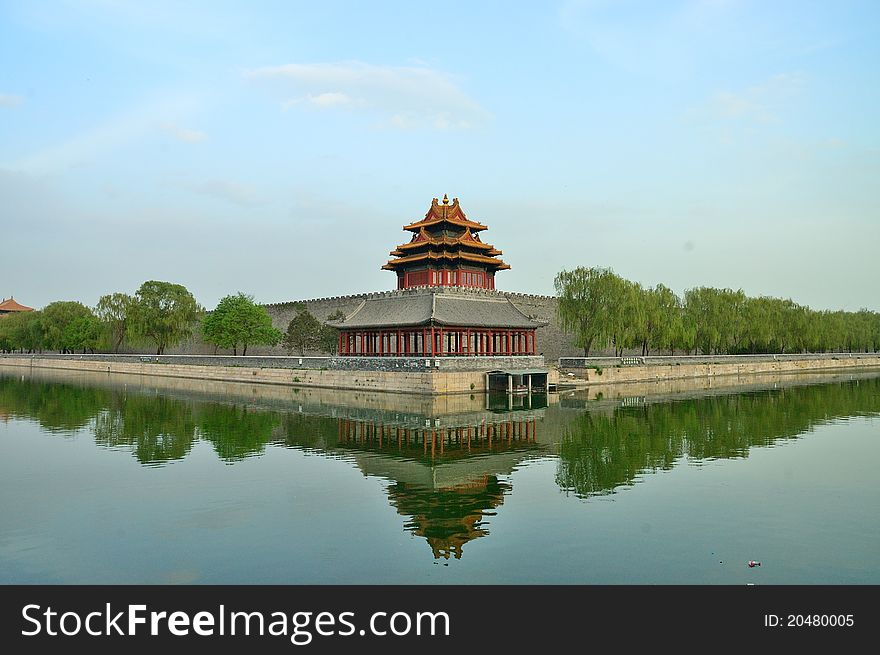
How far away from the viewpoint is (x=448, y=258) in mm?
43875

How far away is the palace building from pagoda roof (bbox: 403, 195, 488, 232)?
7cm

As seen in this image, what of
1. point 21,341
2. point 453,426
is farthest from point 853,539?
point 21,341

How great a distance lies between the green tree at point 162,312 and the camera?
5650 cm

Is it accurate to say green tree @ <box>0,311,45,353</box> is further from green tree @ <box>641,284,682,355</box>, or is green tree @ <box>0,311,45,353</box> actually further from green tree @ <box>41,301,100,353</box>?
green tree @ <box>641,284,682,355</box>

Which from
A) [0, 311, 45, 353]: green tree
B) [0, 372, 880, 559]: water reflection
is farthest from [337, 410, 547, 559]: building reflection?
[0, 311, 45, 353]: green tree

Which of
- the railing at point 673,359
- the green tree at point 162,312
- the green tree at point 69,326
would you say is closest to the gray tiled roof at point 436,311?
the railing at point 673,359

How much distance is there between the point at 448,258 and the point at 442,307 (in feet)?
20.5

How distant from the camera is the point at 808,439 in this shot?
20.5 metres

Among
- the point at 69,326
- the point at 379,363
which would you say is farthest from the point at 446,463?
the point at 69,326

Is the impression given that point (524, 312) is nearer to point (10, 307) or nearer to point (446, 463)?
point (446, 463)

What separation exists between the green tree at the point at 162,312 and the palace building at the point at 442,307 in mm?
20338

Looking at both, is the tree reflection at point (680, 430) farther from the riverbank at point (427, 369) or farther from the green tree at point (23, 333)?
the green tree at point (23, 333)

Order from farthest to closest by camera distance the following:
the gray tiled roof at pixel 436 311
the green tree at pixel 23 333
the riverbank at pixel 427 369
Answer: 1. the green tree at pixel 23 333
2. the gray tiled roof at pixel 436 311
3. the riverbank at pixel 427 369

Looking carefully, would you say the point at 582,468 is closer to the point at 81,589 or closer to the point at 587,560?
the point at 587,560
